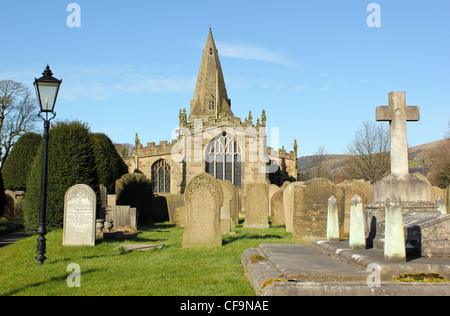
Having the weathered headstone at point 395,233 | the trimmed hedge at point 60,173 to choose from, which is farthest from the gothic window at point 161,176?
the weathered headstone at point 395,233

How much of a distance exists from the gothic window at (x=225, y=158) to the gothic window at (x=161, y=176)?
6.85 metres

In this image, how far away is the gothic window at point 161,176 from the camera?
43.0 meters

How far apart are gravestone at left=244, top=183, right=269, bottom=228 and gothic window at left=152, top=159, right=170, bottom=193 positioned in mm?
26262

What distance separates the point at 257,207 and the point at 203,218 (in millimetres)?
6744

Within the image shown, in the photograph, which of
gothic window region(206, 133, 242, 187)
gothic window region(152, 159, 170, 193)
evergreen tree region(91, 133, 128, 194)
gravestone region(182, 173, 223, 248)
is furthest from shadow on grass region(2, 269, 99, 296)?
gothic window region(152, 159, 170, 193)

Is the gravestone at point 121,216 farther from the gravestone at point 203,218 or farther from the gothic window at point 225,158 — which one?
the gothic window at point 225,158

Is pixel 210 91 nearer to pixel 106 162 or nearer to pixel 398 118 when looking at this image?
pixel 106 162

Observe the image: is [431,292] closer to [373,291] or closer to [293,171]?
[373,291]

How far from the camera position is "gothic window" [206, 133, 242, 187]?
37.7 meters

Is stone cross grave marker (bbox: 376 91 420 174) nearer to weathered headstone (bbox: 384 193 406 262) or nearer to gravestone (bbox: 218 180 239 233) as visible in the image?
weathered headstone (bbox: 384 193 406 262)

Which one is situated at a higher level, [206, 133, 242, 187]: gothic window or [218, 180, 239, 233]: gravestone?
[206, 133, 242, 187]: gothic window

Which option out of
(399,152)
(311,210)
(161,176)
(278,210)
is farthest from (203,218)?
(161,176)

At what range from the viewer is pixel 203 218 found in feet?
35.9
